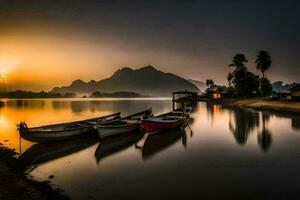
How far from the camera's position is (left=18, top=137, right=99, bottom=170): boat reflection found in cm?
1509

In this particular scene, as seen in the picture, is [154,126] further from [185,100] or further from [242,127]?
[185,100]

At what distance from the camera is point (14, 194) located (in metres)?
8.55

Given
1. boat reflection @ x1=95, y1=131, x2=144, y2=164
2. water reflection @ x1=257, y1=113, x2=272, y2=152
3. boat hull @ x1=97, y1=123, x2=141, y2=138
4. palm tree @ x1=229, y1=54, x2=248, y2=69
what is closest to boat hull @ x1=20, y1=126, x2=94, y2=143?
boat hull @ x1=97, y1=123, x2=141, y2=138

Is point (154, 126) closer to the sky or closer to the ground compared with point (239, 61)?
closer to the ground

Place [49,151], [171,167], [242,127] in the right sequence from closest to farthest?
1. [171,167]
2. [49,151]
3. [242,127]

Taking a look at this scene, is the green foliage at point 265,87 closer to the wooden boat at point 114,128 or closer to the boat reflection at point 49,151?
the wooden boat at point 114,128

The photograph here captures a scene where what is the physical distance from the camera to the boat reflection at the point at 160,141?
17.5m

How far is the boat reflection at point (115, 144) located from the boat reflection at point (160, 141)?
4.35ft

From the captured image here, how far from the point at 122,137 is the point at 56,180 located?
10986 millimetres

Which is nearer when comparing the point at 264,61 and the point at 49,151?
the point at 49,151

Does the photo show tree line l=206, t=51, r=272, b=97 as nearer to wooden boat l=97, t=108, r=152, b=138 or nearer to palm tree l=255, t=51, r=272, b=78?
Answer: palm tree l=255, t=51, r=272, b=78

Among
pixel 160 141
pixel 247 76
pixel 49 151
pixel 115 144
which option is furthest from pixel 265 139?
pixel 247 76

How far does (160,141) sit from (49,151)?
9.40 metres

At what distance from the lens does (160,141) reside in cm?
2120
